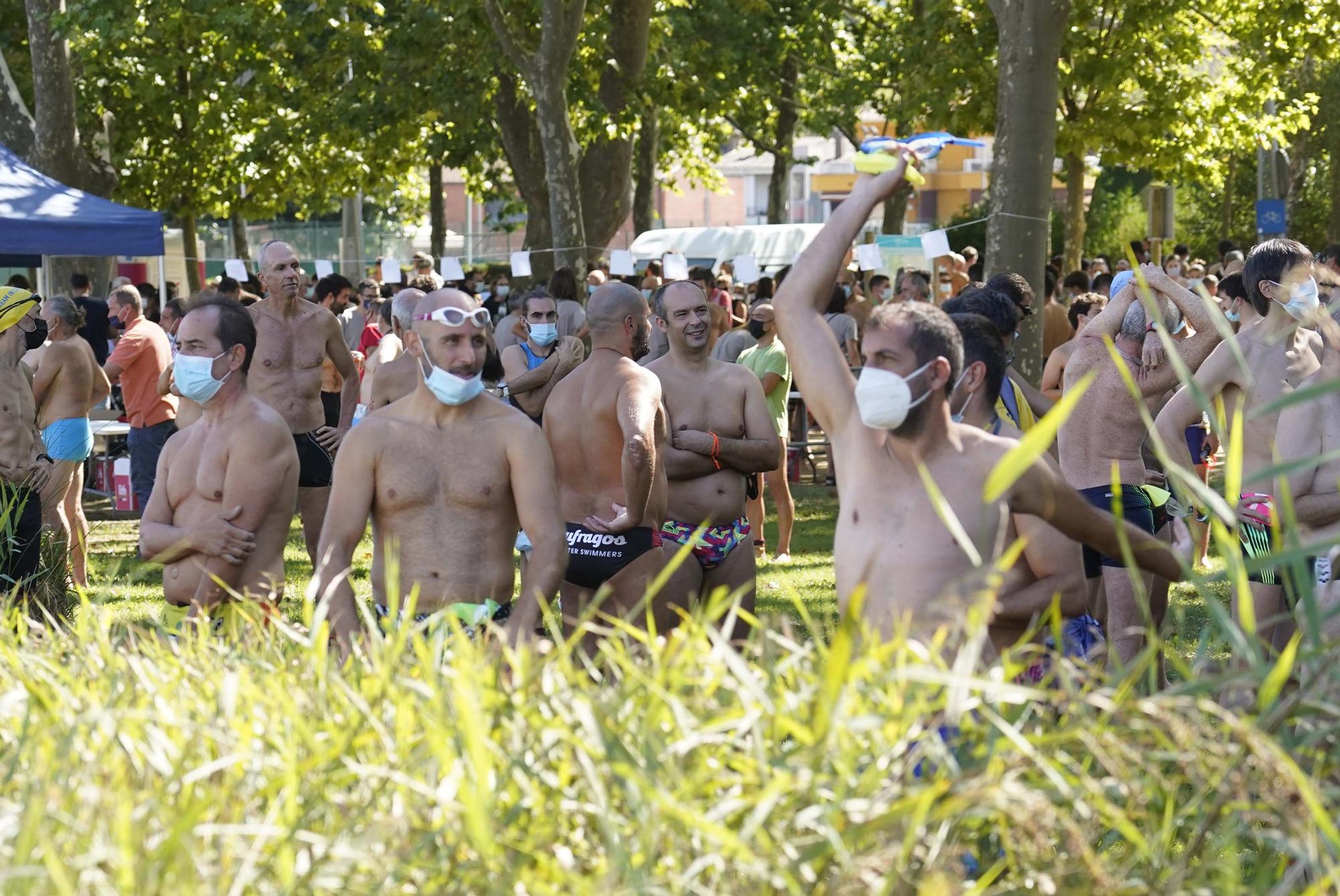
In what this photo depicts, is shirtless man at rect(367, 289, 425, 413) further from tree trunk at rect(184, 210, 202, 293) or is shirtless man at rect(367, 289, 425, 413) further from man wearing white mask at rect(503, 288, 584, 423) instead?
tree trunk at rect(184, 210, 202, 293)

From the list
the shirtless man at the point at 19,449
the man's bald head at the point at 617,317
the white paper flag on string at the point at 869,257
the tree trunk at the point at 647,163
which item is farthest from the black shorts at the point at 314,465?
Result: the tree trunk at the point at 647,163

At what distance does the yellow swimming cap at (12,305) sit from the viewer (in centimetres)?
790

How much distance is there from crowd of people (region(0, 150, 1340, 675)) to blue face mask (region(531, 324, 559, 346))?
0.02 meters

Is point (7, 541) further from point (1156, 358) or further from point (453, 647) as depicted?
point (1156, 358)

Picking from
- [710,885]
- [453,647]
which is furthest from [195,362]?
[710,885]

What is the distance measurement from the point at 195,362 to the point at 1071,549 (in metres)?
3.00

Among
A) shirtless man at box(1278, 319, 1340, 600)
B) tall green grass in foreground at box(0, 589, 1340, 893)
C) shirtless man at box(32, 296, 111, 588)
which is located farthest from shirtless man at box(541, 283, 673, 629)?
shirtless man at box(32, 296, 111, 588)

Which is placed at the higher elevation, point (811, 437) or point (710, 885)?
point (710, 885)

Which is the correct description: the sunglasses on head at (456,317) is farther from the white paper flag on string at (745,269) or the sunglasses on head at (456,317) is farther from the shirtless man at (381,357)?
the white paper flag on string at (745,269)

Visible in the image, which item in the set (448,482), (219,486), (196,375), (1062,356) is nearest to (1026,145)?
(1062,356)

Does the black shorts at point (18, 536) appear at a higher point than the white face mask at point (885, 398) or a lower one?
lower

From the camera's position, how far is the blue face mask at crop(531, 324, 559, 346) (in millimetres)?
10289

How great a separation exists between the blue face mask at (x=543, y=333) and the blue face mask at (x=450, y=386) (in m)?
5.09

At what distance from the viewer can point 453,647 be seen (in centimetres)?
367
